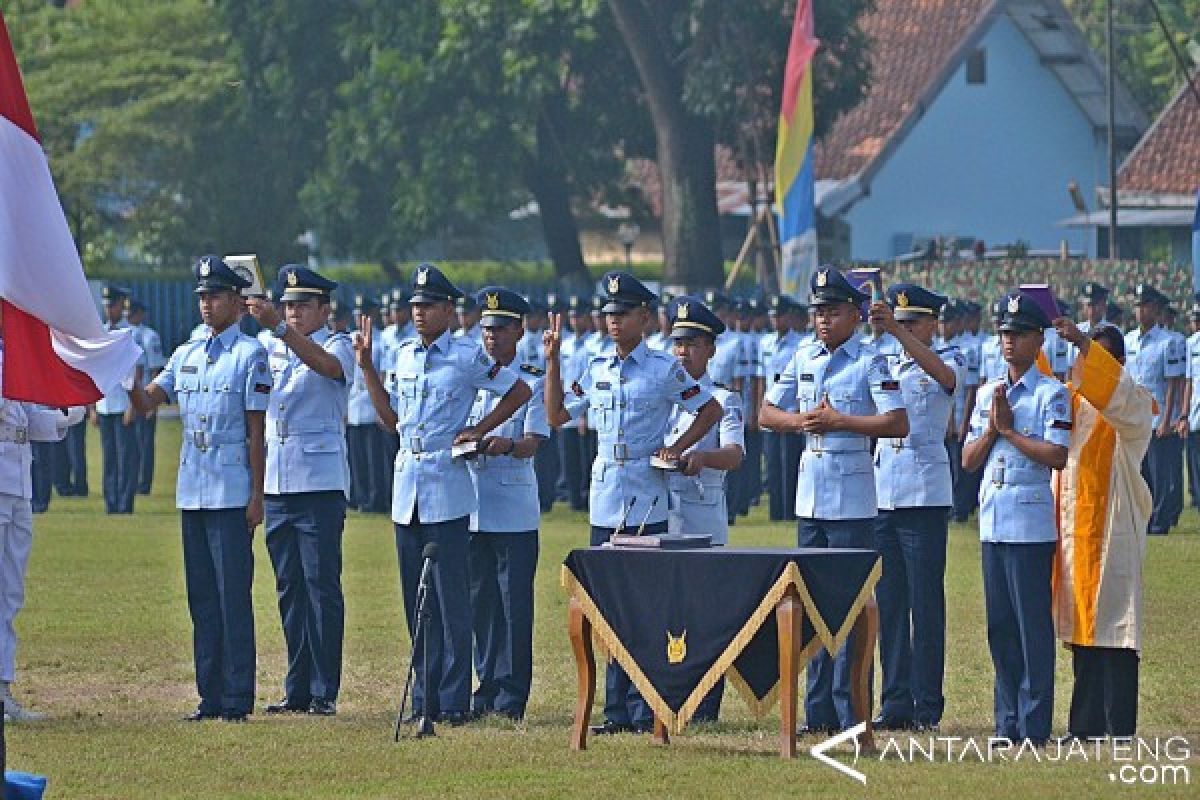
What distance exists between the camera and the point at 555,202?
48.9 m

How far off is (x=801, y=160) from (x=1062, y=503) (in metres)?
19.1

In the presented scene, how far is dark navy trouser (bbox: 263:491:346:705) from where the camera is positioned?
12945mm

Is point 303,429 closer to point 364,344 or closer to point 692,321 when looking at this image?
point 364,344

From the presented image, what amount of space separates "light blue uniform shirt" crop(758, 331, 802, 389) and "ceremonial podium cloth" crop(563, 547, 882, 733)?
1331cm

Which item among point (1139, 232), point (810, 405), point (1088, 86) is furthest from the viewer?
point (1088, 86)

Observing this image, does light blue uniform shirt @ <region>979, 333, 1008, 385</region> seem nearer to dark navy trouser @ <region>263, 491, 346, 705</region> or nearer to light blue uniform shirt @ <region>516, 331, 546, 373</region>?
light blue uniform shirt @ <region>516, 331, 546, 373</region>

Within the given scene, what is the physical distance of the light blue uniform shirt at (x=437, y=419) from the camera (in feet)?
41.4

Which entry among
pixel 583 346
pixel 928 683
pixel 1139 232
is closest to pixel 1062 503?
pixel 928 683

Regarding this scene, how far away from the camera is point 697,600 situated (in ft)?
36.8

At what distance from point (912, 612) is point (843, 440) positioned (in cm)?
100

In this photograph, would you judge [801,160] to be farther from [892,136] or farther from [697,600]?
[892,136]

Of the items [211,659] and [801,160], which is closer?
[211,659]

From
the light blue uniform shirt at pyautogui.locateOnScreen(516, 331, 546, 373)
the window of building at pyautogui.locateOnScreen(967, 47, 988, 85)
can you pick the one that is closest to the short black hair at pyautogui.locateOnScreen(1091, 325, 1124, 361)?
the light blue uniform shirt at pyautogui.locateOnScreen(516, 331, 546, 373)

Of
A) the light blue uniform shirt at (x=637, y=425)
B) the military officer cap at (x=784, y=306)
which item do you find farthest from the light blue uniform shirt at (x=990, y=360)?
the light blue uniform shirt at (x=637, y=425)
